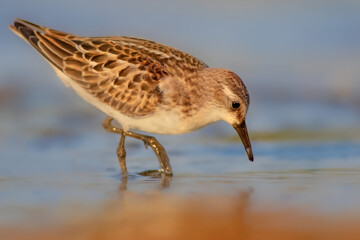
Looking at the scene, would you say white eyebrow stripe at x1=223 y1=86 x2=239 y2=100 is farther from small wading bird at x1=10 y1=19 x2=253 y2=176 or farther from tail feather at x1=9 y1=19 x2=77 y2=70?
tail feather at x1=9 y1=19 x2=77 y2=70

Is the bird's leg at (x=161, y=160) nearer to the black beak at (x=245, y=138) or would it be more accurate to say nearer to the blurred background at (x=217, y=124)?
the blurred background at (x=217, y=124)

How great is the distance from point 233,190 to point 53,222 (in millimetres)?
2043

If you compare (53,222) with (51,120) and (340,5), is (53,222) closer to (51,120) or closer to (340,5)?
(51,120)

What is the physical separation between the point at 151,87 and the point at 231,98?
0.90 m

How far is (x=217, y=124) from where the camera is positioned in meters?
11.4

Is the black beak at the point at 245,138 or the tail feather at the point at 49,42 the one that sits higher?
the tail feather at the point at 49,42

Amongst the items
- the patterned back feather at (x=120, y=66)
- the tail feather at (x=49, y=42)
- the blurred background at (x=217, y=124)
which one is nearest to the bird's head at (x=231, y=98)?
the patterned back feather at (x=120, y=66)

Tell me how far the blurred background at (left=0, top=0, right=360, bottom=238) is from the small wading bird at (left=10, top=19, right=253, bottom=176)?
54 centimetres

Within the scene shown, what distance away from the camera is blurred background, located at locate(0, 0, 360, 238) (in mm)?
7641

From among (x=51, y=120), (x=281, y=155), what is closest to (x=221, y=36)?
(x=51, y=120)

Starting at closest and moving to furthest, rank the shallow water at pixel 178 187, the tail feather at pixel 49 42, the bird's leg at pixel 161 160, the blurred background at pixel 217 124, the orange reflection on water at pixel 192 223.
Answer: the orange reflection on water at pixel 192 223 → the shallow water at pixel 178 187 → the blurred background at pixel 217 124 → the bird's leg at pixel 161 160 → the tail feather at pixel 49 42

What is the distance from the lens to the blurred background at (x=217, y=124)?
764 centimetres

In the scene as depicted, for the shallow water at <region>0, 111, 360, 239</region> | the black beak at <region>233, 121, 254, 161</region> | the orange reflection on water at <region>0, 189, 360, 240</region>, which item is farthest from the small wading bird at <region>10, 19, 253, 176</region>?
the orange reflection on water at <region>0, 189, 360, 240</region>

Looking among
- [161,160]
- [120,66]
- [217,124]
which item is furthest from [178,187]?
[217,124]
